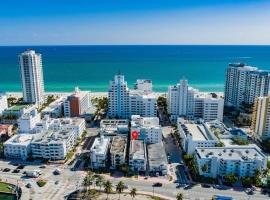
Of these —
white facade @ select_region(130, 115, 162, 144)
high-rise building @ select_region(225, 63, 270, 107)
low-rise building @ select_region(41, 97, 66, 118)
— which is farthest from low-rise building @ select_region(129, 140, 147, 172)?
high-rise building @ select_region(225, 63, 270, 107)

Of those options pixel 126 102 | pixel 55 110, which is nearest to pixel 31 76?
pixel 55 110

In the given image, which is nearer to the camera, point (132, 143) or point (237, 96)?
point (132, 143)

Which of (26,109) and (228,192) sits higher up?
(26,109)

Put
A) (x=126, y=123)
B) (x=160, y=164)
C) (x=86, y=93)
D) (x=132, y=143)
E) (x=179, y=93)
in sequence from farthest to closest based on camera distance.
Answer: (x=86, y=93) < (x=179, y=93) < (x=126, y=123) < (x=132, y=143) < (x=160, y=164)

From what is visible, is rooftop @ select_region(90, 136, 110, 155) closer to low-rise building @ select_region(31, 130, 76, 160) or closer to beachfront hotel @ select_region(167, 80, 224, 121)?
low-rise building @ select_region(31, 130, 76, 160)

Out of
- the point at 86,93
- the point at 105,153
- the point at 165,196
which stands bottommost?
the point at 165,196

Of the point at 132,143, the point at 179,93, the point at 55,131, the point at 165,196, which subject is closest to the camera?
the point at 165,196

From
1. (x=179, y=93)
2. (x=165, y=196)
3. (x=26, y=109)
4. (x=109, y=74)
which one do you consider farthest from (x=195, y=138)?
(x=109, y=74)

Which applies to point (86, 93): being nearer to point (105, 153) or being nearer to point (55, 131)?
point (55, 131)
